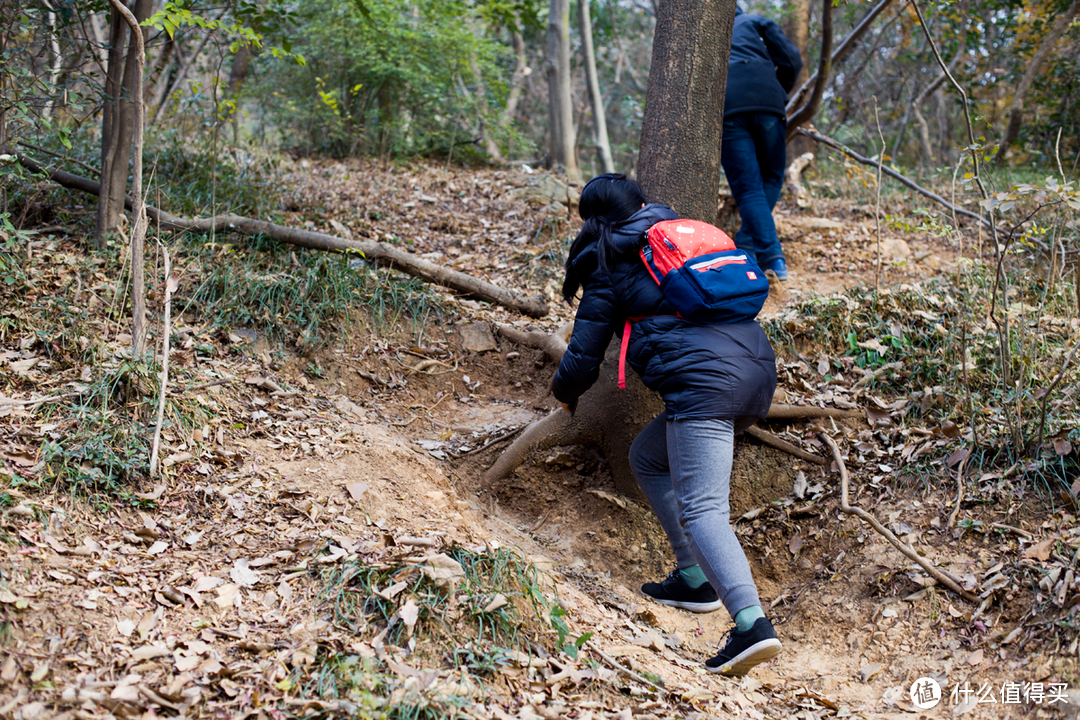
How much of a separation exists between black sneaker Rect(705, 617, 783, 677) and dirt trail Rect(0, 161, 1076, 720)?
0.08 meters

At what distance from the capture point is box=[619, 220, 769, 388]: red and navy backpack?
2.99 meters

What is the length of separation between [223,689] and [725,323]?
7.47 feet

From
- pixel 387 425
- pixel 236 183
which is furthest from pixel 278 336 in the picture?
pixel 236 183

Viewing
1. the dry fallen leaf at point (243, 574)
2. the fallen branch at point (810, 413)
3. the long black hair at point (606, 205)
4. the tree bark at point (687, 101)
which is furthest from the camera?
the fallen branch at point (810, 413)

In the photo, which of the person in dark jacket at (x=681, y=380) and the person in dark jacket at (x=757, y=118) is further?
the person in dark jacket at (x=757, y=118)

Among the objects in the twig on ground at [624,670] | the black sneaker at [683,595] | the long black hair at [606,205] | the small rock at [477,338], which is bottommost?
the black sneaker at [683,595]

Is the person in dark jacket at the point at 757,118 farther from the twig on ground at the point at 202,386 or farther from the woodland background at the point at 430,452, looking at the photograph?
the twig on ground at the point at 202,386

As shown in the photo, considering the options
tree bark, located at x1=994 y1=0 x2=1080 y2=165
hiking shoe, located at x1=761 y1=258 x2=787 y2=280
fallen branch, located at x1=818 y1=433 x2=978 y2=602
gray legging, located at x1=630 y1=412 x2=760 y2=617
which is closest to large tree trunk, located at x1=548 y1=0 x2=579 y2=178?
hiking shoe, located at x1=761 y1=258 x2=787 y2=280

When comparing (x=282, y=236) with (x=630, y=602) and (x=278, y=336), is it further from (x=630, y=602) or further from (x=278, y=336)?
(x=630, y=602)

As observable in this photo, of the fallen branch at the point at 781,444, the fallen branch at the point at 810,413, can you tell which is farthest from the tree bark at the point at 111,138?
the fallen branch at the point at 810,413

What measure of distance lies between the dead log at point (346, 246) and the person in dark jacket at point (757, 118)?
1.74 meters

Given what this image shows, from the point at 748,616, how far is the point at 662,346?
3.70 feet

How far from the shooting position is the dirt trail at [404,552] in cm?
231

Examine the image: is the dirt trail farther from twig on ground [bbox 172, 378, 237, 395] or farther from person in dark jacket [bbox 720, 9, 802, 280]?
person in dark jacket [bbox 720, 9, 802, 280]
